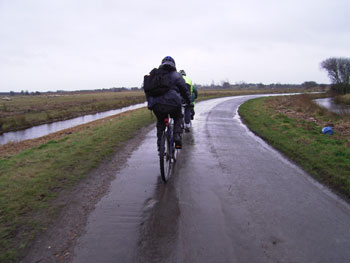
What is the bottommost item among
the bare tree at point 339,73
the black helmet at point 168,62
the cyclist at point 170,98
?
the cyclist at point 170,98

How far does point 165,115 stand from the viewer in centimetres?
459

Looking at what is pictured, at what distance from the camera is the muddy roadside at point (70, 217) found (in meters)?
2.52

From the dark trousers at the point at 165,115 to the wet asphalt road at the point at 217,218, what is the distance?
0.99 metres

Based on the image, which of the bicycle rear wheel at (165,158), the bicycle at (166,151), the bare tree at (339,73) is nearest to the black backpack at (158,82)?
the bicycle at (166,151)

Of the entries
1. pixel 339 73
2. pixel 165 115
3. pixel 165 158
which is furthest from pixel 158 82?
pixel 339 73

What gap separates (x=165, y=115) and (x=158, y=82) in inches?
28.7

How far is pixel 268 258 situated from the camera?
95.6 inches

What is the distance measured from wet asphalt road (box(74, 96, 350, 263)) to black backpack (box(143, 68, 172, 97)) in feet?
5.85

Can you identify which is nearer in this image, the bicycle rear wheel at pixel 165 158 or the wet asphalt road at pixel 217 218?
the wet asphalt road at pixel 217 218

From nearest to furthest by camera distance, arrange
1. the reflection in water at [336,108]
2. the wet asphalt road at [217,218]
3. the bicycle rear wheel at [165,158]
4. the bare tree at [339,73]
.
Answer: the wet asphalt road at [217,218] → the bicycle rear wheel at [165,158] → the reflection in water at [336,108] → the bare tree at [339,73]

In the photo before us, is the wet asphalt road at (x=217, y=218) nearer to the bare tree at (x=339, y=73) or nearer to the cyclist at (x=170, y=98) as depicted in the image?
the cyclist at (x=170, y=98)

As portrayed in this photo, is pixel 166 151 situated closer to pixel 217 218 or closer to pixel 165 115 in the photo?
pixel 165 115

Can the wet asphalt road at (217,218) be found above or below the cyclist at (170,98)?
below

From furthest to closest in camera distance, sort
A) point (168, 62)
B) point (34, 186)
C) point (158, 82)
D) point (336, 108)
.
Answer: point (336, 108) → point (168, 62) → point (34, 186) → point (158, 82)
